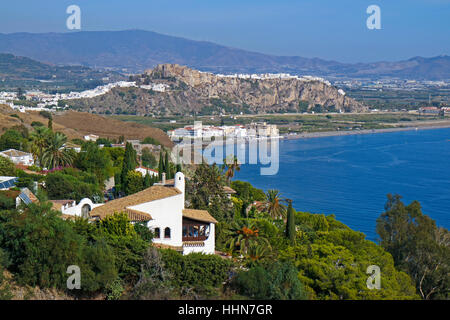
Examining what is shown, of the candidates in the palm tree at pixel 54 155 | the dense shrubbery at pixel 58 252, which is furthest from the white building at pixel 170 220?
the palm tree at pixel 54 155

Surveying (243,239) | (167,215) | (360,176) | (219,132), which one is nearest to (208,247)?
(243,239)

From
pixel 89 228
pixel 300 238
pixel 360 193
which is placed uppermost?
pixel 89 228

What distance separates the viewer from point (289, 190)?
47375 mm

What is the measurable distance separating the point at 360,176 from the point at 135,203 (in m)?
42.3

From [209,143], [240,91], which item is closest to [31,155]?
[209,143]

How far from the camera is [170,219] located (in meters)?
15.5

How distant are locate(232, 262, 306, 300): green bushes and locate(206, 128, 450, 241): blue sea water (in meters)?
21.0

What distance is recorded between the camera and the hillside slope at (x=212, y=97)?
127 metres

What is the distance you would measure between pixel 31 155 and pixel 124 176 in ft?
25.7

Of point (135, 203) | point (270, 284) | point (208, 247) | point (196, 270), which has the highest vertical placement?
point (135, 203)

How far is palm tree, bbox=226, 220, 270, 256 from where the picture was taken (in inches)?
628

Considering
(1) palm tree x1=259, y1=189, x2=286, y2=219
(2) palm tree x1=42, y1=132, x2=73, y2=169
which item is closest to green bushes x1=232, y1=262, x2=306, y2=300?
(1) palm tree x1=259, y1=189, x2=286, y2=219

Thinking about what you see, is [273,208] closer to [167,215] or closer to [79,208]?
[79,208]

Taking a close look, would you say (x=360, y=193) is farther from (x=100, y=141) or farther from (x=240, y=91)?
(x=240, y=91)
